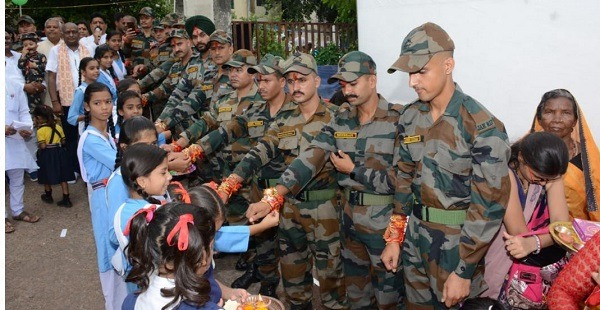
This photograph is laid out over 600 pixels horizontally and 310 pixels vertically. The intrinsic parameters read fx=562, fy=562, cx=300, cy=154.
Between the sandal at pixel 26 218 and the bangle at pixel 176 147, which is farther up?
the bangle at pixel 176 147

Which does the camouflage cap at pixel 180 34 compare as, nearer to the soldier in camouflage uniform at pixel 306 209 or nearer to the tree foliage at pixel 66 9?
the soldier in camouflage uniform at pixel 306 209

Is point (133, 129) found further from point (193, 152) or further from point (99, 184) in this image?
point (193, 152)

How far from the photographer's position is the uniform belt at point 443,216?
330 cm

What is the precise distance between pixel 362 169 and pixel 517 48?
2.83 metres

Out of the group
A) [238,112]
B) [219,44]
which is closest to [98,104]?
[238,112]

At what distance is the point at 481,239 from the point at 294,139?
6.42 feet

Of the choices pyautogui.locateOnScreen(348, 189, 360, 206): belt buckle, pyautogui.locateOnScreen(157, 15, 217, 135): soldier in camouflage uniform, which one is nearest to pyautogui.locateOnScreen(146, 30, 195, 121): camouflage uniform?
pyautogui.locateOnScreen(157, 15, 217, 135): soldier in camouflage uniform

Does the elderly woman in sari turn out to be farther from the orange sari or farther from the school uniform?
the school uniform

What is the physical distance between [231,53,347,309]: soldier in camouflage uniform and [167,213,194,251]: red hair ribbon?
194 centimetres

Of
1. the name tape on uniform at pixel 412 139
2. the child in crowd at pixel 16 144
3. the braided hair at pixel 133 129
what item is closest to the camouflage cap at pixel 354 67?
the name tape on uniform at pixel 412 139

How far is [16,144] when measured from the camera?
7199 millimetres

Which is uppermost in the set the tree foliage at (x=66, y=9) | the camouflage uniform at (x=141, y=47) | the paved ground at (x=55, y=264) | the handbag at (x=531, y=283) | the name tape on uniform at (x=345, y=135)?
the tree foliage at (x=66, y=9)

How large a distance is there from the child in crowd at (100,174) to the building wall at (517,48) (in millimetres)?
3879

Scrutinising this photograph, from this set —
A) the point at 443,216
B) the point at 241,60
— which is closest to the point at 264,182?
the point at 241,60
